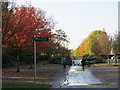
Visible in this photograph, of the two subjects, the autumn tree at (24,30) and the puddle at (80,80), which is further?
the autumn tree at (24,30)

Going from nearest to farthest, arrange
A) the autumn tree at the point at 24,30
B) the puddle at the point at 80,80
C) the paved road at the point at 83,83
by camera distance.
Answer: the paved road at the point at 83,83 → the puddle at the point at 80,80 → the autumn tree at the point at 24,30

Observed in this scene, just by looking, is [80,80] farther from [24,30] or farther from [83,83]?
[24,30]

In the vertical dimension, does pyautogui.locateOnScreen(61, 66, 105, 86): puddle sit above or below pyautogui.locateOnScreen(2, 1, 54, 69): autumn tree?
below

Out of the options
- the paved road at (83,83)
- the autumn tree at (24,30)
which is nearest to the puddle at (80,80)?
the paved road at (83,83)

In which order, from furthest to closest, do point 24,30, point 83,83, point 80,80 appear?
1. point 24,30
2. point 80,80
3. point 83,83

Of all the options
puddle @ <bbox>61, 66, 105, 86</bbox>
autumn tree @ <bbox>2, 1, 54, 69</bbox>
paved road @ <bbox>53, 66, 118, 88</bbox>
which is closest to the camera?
paved road @ <bbox>53, 66, 118, 88</bbox>

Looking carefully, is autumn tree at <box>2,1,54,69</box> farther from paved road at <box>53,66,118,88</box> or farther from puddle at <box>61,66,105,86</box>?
puddle at <box>61,66,105,86</box>

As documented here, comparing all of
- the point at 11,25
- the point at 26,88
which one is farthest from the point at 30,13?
the point at 26,88

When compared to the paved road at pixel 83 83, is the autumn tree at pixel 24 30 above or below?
above

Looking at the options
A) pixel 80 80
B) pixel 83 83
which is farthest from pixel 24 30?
pixel 83 83

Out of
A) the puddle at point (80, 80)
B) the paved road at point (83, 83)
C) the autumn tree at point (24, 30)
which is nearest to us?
the paved road at point (83, 83)

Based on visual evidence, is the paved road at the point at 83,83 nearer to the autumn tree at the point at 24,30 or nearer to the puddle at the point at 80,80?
the puddle at the point at 80,80

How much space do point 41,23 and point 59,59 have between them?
28.9 m

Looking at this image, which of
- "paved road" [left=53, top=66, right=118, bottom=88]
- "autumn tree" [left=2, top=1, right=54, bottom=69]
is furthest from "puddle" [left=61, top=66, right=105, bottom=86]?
"autumn tree" [left=2, top=1, right=54, bottom=69]
